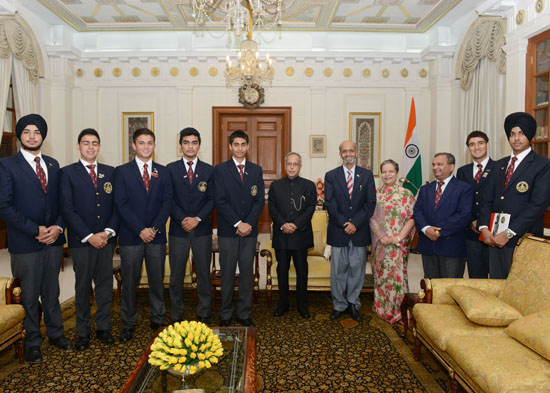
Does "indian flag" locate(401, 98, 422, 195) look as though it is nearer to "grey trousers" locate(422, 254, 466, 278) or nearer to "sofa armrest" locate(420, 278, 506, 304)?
"grey trousers" locate(422, 254, 466, 278)

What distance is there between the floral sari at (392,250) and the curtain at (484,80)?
284cm

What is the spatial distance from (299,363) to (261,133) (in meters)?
5.32

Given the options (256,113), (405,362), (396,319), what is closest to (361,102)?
(256,113)

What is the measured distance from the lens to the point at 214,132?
7383mm

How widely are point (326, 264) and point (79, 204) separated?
2.33 m

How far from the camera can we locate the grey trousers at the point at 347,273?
3.59 m

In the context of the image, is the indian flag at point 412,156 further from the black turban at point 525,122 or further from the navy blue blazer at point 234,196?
the navy blue blazer at point 234,196

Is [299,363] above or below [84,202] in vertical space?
below

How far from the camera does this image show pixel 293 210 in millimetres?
3625

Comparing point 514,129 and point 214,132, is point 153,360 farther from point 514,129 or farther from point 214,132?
point 214,132

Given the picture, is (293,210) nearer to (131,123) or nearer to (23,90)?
(131,123)

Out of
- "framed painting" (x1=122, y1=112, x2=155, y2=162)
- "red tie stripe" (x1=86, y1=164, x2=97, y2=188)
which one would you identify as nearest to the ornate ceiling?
"framed painting" (x1=122, y1=112, x2=155, y2=162)

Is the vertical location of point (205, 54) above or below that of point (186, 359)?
above

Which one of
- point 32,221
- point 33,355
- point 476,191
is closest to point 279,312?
point 33,355
